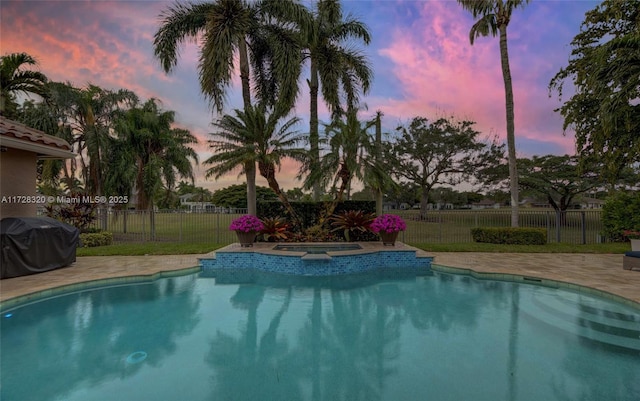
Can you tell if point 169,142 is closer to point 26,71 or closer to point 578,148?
point 26,71

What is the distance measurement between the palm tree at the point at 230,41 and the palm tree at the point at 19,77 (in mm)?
5240

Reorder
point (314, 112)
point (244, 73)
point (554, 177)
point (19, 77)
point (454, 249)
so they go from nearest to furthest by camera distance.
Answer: point (454, 249)
point (19, 77)
point (244, 73)
point (314, 112)
point (554, 177)

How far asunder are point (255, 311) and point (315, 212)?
7.50 metres

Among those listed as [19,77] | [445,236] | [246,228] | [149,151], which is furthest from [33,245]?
[445,236]

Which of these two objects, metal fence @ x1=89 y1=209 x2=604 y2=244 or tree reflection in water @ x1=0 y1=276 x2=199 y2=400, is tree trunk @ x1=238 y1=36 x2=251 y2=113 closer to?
metal fence @ x1=89 y1=209 x2=604 y2=244

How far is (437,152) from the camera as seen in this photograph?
27.4 m

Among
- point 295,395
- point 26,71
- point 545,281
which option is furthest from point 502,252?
point 26,71

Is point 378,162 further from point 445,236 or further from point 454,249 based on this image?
point 445,236

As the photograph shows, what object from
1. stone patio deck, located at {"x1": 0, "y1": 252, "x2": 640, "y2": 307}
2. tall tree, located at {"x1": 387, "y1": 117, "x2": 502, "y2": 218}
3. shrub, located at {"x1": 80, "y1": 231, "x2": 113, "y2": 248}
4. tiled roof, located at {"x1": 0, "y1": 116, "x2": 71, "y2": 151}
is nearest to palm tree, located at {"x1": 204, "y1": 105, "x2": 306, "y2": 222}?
stone patio deck, located at {"x1": 0, "y1": 252, "x2": 640, "y2": 307}

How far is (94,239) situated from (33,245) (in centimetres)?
519

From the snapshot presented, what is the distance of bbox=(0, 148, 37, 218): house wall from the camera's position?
771 centimetres

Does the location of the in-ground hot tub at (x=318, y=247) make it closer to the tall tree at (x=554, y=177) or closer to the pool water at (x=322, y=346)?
the pool water at (x=322, y=346)

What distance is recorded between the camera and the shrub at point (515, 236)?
488 inches

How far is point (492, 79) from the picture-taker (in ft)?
48.9
